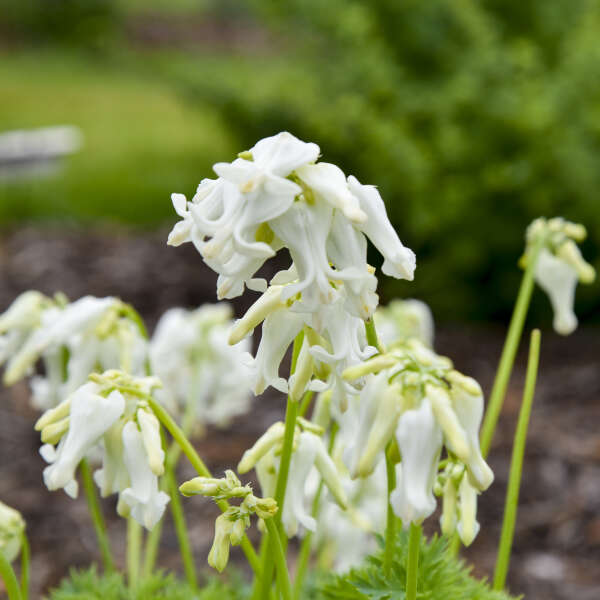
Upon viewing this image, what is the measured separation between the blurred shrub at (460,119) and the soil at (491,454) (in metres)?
0.65

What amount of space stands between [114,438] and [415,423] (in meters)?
0.54

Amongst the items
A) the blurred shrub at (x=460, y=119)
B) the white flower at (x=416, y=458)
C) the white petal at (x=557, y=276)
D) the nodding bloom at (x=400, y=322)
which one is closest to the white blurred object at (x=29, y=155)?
the blurred shrub at (x=460, y=119)

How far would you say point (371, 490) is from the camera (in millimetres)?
2525

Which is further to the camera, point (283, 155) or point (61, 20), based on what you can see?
point (61, 20)

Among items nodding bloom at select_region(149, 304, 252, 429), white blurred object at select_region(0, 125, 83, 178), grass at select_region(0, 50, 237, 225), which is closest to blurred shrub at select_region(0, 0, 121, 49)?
grass at select_region(0, 50, 237, 225)

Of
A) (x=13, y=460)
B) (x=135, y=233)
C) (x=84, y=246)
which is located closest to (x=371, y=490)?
(x=13, y=460)

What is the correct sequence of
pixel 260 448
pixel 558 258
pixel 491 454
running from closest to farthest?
pixel 260 448
pixel 558 258
pixel 491 454

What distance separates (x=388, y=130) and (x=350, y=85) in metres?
0.88

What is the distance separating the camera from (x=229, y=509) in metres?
1.32

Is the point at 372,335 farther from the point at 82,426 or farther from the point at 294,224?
the point at 82,426

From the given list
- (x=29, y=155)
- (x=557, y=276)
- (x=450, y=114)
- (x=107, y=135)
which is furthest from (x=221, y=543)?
(x=107, y=135)

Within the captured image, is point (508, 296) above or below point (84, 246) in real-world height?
below

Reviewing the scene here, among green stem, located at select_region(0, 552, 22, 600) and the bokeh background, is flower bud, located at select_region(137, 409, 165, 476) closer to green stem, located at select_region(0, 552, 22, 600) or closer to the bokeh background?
green stem, located at select_region(0, 552, 22, 600)

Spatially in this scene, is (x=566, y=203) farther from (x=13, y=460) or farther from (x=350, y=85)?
(x=13, y=460)
